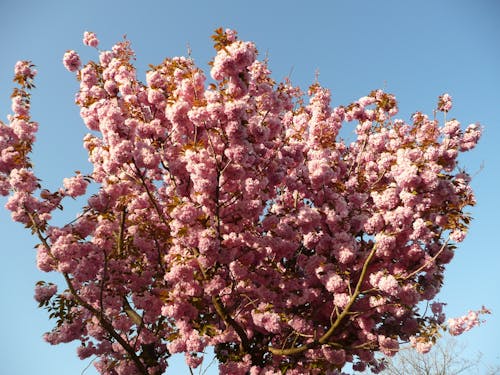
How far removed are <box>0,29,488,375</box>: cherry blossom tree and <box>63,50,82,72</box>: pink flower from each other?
2.3 inches

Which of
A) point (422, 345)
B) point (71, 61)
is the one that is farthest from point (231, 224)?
point (71, 61)

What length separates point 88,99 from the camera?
27.6 ft

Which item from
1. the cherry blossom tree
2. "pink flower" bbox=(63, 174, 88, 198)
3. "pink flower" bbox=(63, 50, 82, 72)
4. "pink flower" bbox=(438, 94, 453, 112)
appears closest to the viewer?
the cherry blossom tree

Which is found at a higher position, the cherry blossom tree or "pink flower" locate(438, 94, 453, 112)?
"pink flower" locate(438, 94, 453, 112)

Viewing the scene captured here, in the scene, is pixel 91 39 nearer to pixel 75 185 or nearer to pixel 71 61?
pixel 71 61

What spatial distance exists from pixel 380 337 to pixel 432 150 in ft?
12.5

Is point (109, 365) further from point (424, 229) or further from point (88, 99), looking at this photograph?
point (424, 229)

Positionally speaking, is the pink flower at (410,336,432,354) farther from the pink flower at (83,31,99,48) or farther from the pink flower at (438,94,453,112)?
the pink flower at (83,31,99,48)

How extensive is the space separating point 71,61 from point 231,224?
5.66m

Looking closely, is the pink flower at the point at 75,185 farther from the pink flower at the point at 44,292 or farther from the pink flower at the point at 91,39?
the pink flower at the point at 91,39

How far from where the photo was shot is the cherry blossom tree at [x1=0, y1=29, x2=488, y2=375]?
6742 millimetres

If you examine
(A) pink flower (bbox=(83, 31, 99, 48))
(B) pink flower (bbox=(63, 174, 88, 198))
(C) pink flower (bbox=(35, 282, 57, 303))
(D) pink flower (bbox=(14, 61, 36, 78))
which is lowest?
(C) pink flower (bbox=(35, 282, 57, 303))

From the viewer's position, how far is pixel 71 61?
9328 millimetres

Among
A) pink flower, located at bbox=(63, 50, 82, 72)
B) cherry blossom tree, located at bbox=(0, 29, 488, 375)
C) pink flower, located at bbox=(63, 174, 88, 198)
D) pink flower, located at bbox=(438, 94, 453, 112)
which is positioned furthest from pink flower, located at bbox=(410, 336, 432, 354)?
pink flower, located at bbox=(63, 50, 82, 72)
